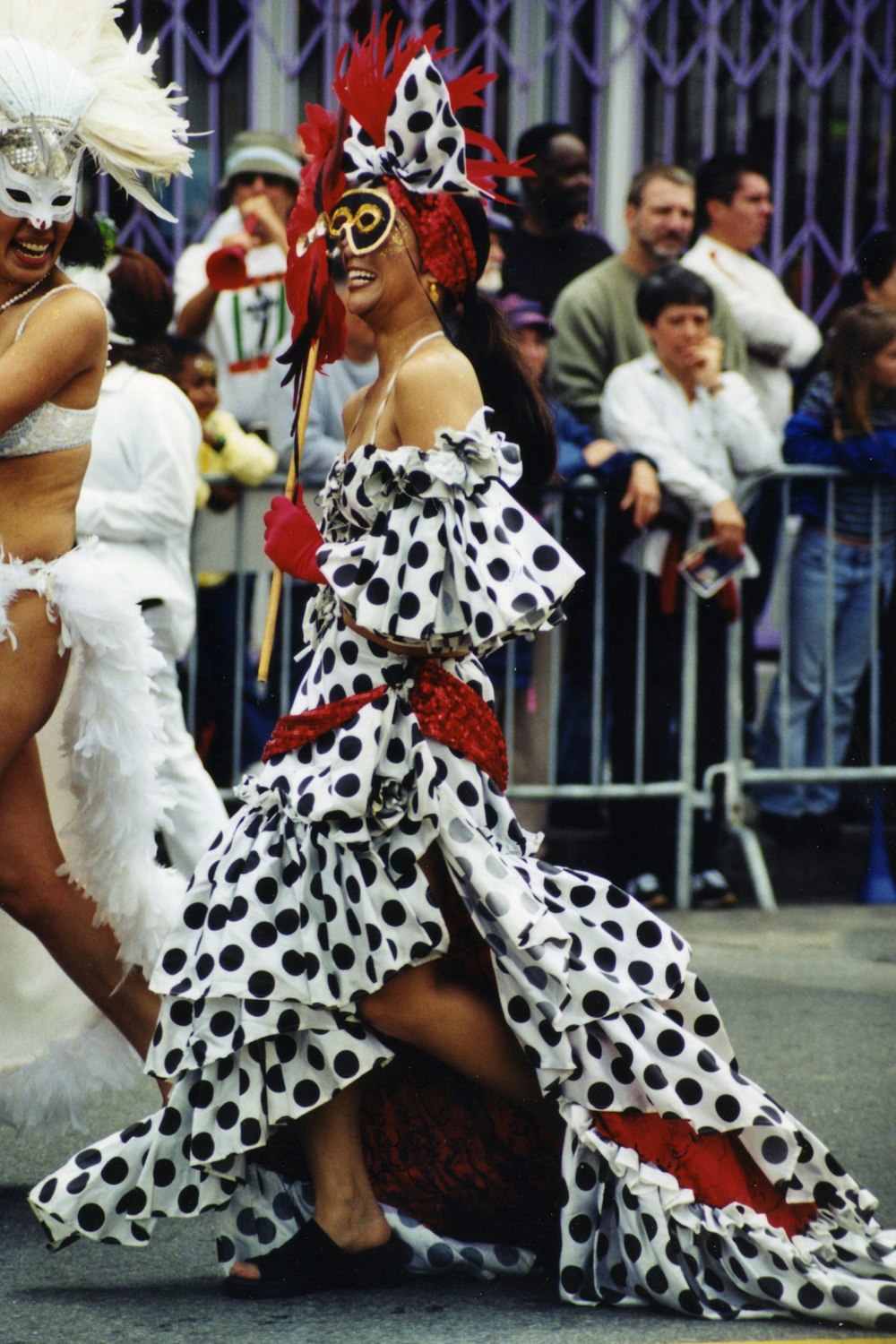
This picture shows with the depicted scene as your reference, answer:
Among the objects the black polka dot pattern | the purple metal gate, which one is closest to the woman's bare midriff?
the black polka dot pattern

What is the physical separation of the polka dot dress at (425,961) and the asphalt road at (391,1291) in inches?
4.0

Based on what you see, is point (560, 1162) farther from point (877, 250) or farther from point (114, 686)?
point (877, 250)

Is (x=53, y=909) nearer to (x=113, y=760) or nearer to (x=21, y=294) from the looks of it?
(x=113, y=760)

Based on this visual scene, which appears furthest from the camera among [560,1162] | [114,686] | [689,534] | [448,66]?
[448,66]

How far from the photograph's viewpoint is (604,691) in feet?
23.4

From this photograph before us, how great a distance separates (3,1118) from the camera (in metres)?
4.07

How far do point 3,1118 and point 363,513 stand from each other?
4.79ft

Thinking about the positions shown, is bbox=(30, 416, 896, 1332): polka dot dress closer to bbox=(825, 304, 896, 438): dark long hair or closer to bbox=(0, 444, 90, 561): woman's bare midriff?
bbox=(0, 444, 90, 561): woman's bare midriff

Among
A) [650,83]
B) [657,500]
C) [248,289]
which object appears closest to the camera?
[657,500]

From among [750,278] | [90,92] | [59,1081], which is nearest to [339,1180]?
[59,1081]

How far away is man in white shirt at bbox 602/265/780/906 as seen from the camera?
6797mm

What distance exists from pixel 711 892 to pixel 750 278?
2.48 metres

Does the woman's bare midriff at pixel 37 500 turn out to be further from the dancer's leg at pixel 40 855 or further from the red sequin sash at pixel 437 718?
the red sequin sash at pixel 437 718

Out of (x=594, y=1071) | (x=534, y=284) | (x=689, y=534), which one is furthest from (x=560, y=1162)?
(x=534, y=284)
